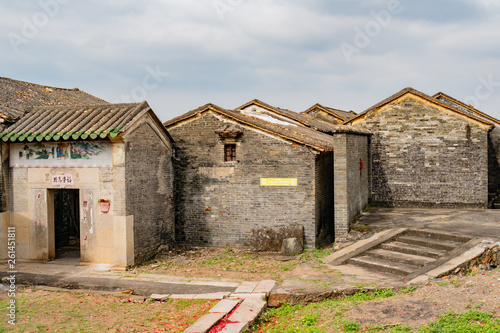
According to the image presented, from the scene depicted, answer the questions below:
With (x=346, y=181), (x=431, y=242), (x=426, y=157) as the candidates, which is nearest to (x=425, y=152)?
(x=426, y=157)

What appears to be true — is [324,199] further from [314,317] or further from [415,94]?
[314,317]

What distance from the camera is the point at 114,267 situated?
11258 millimetres

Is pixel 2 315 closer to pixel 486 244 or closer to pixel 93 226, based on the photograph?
pixel 93 226

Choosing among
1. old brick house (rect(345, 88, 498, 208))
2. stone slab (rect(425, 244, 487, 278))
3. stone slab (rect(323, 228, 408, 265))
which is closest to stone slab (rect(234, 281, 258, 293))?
stone slab (rect(323, 228, 408, 265))

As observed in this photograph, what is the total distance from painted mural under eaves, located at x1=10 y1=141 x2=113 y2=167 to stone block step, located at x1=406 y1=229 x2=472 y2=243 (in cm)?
858

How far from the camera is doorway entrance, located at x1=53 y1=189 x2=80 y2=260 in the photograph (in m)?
14.0

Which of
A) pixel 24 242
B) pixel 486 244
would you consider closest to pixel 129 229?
pixel 24 242

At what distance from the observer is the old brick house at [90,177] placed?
11.3 m

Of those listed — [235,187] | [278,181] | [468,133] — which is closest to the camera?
[278,181]

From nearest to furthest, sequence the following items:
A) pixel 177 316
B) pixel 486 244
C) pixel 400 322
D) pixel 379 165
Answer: pixel 400 322 < pixel 177 316 < pixel 486 244 < pixel 379 165

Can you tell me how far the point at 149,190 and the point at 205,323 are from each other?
590 cm

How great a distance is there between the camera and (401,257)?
10.3 metres

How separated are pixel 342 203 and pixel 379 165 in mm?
5472

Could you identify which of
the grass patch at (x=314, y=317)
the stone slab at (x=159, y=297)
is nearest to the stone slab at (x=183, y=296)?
the stone slab at (x=159, y=297)
